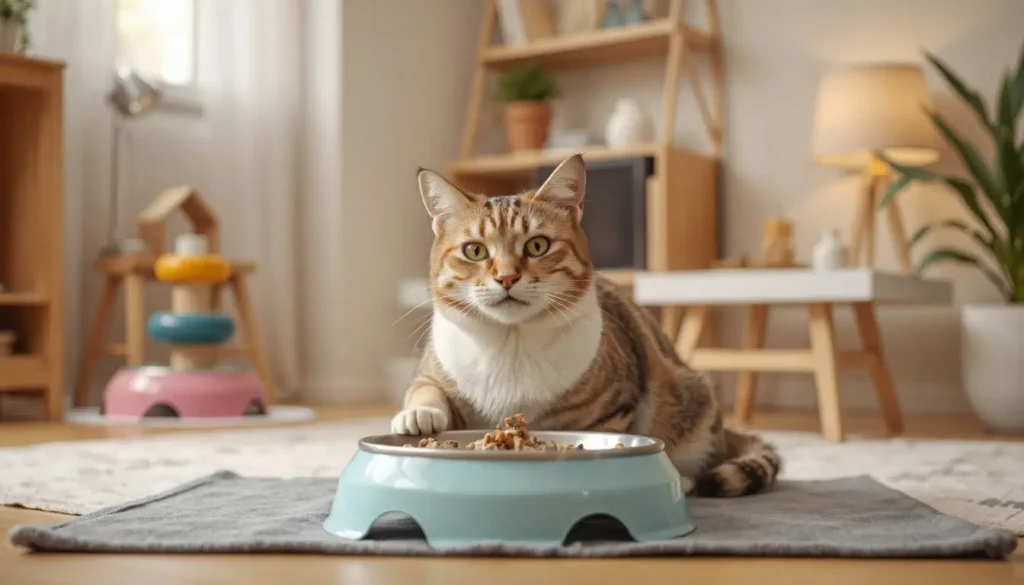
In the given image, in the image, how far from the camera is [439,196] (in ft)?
5.15

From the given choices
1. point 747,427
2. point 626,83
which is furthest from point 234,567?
point 626,83

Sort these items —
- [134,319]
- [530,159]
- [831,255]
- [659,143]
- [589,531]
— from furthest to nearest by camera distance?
[530,159] → [659,143] → [134,319] → [831,255] → [589,531]

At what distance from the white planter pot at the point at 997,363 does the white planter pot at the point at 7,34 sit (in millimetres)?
3063

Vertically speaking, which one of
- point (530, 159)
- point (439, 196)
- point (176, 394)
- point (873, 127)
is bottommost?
point (176, 394)

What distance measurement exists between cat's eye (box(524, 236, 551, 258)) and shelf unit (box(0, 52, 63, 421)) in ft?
7.90

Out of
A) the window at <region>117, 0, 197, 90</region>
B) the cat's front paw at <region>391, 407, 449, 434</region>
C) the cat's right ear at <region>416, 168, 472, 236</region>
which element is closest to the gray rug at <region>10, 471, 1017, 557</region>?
the cat's front paw at <region>391, 407, 449, 434</region>

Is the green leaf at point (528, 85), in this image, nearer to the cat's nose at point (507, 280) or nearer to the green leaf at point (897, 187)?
the green leaf at point (897, 187)

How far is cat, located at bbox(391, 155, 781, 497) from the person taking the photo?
1.48 meters

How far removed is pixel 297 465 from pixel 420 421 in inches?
35.7

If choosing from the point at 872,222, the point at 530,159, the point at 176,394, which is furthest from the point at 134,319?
the point at 872,222

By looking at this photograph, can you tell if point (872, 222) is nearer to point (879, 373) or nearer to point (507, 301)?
point (879, 373)

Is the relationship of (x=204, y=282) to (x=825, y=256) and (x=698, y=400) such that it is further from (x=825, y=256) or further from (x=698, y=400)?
(x=698, y=400)

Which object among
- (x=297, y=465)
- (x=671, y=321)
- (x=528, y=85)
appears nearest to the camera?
(x=297, y=465)

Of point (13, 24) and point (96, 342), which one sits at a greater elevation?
point (13, 24)
